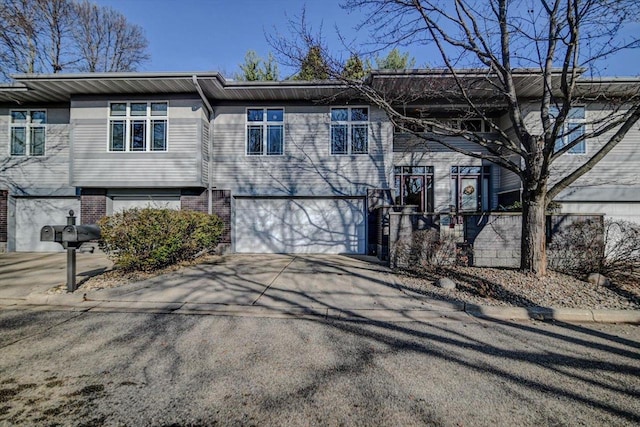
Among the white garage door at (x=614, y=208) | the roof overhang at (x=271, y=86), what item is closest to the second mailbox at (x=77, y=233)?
the roof overhang at (x=271, y=86)

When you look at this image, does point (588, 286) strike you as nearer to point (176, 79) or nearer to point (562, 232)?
point (562, 232)

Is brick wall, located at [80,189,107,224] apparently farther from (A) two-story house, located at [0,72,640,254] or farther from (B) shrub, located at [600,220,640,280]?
(B) shrub, located at [600,220,640,280]

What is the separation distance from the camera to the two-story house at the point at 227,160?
1073cm

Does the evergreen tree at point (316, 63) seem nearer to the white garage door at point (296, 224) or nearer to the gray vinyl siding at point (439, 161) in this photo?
the white garage door at point (296, 224)

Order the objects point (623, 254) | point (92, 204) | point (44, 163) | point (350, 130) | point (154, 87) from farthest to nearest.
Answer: point (44, 163) → point (350, 130) → point (92, 204) → point (154, 87) → point (623, 254)

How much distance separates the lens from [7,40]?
10148 mm

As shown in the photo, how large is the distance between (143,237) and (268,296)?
341 centimetres

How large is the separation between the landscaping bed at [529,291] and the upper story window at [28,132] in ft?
46.3

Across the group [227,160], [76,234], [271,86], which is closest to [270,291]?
[76,234]

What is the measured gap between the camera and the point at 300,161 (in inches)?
452

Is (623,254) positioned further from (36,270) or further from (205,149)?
(36,270)

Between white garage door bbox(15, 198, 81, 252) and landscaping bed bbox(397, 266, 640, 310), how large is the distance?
12766 mm

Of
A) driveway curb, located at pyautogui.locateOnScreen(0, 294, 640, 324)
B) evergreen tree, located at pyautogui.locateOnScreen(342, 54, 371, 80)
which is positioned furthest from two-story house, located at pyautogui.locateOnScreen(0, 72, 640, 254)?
driveway curb, located at pyautogui.locateOnScreen(0, 294, 640, 324)

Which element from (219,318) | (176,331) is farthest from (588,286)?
(176,331)
